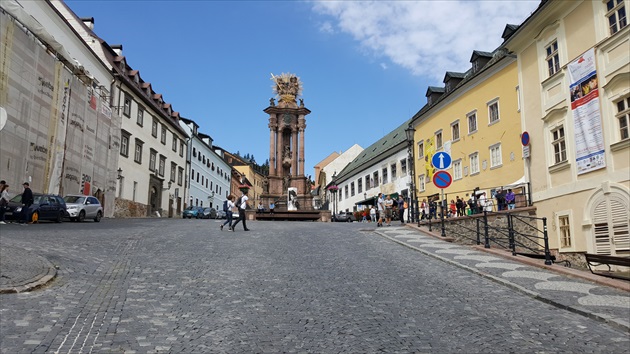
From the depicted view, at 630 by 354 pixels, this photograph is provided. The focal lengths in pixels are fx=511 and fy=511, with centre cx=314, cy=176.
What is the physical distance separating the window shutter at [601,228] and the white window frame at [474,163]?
57.3 ft

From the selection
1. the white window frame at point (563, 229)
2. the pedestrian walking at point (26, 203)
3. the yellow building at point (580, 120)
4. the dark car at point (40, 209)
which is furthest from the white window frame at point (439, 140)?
the pedestrian walking at point (26, 203)

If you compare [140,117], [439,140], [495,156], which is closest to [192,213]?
[140,117]

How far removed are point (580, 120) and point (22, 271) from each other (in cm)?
1717

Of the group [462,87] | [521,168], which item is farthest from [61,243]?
[462,87]

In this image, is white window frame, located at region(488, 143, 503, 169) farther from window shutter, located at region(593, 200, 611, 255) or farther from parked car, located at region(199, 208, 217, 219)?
parked car, located at region(199, 208, 217, 219)

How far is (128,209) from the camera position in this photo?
134 feet

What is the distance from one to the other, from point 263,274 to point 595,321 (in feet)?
→ 19.3

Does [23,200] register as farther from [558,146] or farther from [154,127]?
[154,127]

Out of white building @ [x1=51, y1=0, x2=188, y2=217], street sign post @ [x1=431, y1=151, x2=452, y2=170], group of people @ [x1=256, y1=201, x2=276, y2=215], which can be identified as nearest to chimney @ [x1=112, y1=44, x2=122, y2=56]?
white building @ [x1=51, y1=0, x2=188, y2=217]

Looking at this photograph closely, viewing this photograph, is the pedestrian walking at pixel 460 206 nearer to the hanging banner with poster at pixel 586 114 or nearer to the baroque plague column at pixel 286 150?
the hanging banner with poster at pixel 586 114

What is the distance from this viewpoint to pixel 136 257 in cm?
1228

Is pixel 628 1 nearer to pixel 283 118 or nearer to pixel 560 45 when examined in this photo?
pixel 560 45

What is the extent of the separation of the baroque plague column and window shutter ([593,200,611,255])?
90.5ft

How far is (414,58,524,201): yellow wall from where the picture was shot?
1172 inches
